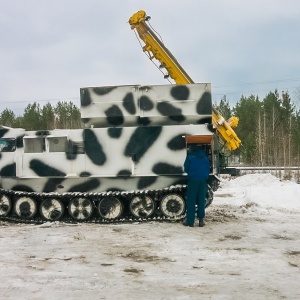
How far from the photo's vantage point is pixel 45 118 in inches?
2571

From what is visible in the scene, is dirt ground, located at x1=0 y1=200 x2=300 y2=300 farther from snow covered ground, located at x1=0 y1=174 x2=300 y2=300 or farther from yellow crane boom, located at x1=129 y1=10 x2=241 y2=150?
yellow crane boom, located at x1=129 y1=10 x2=241 y2=150

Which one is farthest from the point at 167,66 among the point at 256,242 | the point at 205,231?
the point at 256,242

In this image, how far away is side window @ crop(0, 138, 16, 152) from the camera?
13000 mm

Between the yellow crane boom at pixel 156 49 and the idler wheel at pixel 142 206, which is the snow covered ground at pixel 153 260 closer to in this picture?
the idler wheel at pixel 142 206

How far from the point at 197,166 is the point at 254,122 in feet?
160

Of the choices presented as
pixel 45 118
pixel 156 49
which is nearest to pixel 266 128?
pixel 45 118

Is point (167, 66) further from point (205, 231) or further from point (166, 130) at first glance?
point (205, 231)

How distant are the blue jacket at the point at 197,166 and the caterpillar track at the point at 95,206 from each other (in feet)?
1.87

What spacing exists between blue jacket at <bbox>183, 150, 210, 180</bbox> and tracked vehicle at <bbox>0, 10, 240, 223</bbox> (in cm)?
59

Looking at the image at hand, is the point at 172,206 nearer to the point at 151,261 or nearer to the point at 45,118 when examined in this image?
the point at 151,261

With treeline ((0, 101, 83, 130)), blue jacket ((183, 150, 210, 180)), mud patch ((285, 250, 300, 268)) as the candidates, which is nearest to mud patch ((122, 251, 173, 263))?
mud patch ((285, 250, 300, 268))

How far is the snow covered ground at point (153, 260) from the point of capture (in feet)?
19.6

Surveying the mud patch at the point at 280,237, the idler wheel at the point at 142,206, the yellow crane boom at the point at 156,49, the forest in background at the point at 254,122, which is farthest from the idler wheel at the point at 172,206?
the forest in background at the point at 254,122

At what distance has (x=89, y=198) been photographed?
1245 cm
